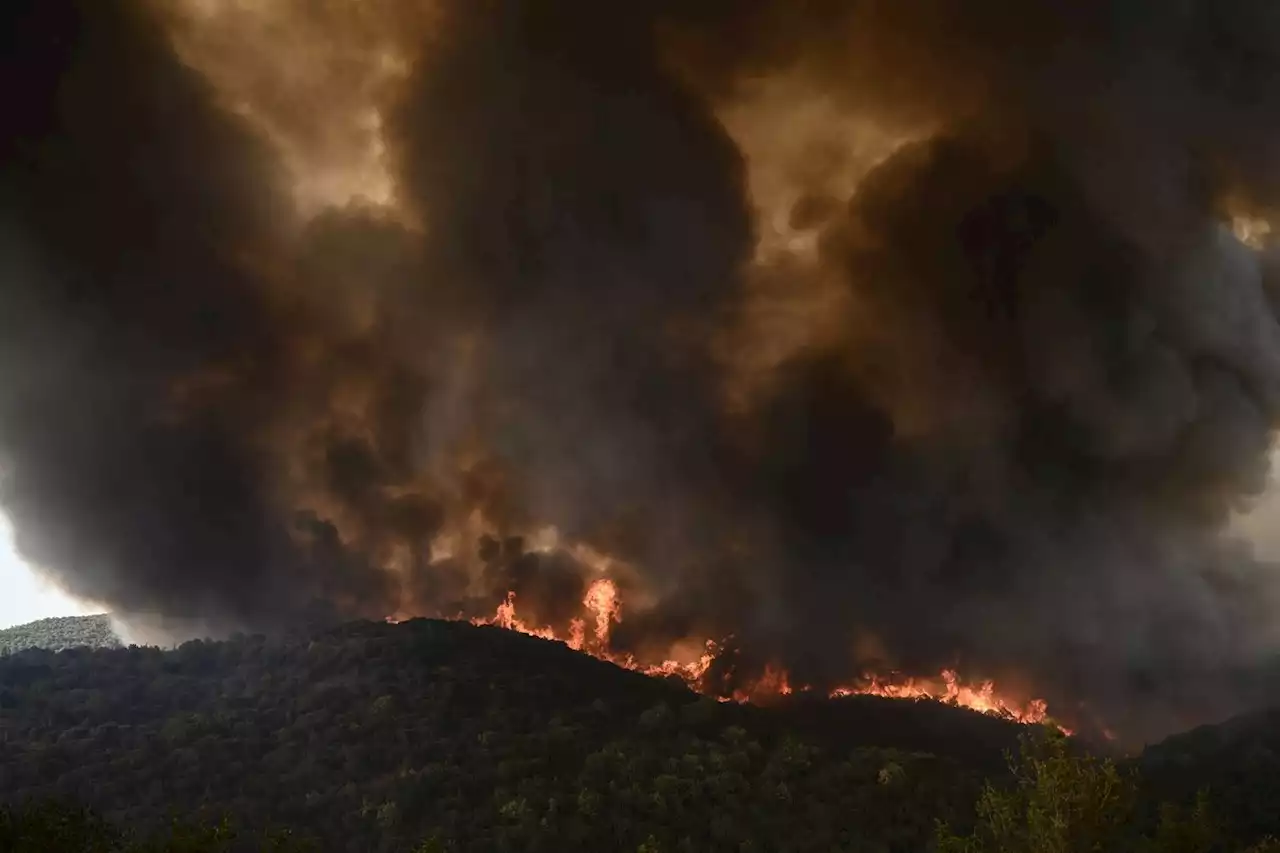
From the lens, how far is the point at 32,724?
78438mm

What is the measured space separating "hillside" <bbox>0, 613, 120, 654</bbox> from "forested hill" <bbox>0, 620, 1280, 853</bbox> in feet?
108

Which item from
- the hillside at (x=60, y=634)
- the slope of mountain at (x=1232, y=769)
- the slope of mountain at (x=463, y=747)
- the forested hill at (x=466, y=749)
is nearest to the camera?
the slope of mountain at (x=1232, y=769)

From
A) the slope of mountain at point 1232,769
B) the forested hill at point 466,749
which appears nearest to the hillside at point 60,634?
the forested hill at point 466,749

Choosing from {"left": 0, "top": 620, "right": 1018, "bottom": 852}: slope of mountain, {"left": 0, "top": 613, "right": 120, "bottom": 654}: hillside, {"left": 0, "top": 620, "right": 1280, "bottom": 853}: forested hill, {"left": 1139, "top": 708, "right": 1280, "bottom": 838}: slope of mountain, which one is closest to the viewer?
{"left": 1139, "top": 708, "right": 1280, "bottom": 838}: slope of mountain

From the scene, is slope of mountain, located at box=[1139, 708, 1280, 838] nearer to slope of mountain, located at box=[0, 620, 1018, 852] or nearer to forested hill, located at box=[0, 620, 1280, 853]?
forested hill, located at box=[0, 620, 1280, 853]

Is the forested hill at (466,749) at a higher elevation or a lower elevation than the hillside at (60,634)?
lower

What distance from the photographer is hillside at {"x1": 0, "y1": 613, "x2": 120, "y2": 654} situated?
128 meters

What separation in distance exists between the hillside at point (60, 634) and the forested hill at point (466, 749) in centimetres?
3302

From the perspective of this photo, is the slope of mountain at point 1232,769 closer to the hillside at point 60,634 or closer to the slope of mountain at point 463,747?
the slope of mountain at point 463,747

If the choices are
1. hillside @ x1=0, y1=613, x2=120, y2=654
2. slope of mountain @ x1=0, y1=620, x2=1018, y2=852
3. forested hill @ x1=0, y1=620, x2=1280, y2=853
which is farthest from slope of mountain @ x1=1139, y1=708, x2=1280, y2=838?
hillside @ x1=0, y1=613, x2=120, y2=654

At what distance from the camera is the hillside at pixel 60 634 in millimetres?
127625

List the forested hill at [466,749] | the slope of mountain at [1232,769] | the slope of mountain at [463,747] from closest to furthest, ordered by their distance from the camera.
→ the slope of mountain at [1232,769] → the forested hill at [466,749] → the slope of mountain at [463,747]

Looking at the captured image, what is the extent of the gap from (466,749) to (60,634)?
9254 cm

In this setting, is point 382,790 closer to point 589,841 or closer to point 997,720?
point 589,841
